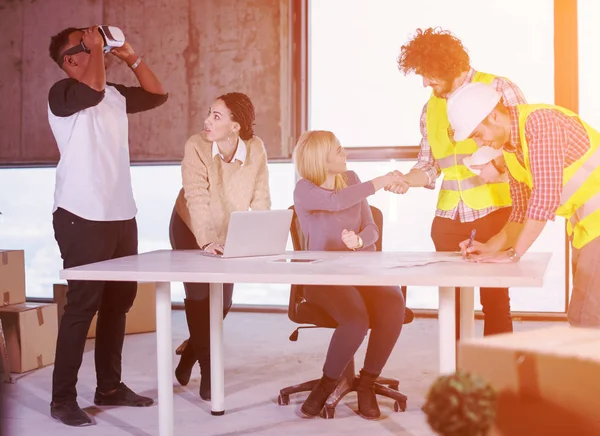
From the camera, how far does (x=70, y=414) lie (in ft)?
9.49

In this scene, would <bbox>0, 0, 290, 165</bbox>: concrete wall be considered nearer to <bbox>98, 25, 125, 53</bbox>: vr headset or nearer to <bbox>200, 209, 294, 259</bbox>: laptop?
<bbox>98, 25, 125, 53</bbox>: vr headset

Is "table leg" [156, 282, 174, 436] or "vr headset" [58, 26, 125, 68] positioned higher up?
"vr headset" [58, 26, 125, 68]

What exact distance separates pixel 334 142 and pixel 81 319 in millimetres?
1248

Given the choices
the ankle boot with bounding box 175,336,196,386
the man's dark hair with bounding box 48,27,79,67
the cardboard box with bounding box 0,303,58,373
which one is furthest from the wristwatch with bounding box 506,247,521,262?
the cardboard box with bounding box 0,303,58,373

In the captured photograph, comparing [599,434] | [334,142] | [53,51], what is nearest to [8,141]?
[53,51]

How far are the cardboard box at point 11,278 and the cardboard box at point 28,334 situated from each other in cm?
13

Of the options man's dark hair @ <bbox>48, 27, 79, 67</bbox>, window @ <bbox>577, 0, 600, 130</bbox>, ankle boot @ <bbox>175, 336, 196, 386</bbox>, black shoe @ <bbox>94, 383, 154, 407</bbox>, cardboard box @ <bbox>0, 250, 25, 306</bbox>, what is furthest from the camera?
window @ <bbox>577, 0, 600, 130</bbox>

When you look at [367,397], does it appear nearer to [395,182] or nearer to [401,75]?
[395,182]

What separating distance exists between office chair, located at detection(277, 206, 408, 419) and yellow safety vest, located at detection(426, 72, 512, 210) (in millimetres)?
476

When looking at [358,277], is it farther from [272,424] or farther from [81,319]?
[81,319]

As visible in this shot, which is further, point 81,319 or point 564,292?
point 564,292

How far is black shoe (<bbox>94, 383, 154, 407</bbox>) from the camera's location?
315cm

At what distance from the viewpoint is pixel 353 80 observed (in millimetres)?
5223

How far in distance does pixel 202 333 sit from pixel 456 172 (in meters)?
1.27
